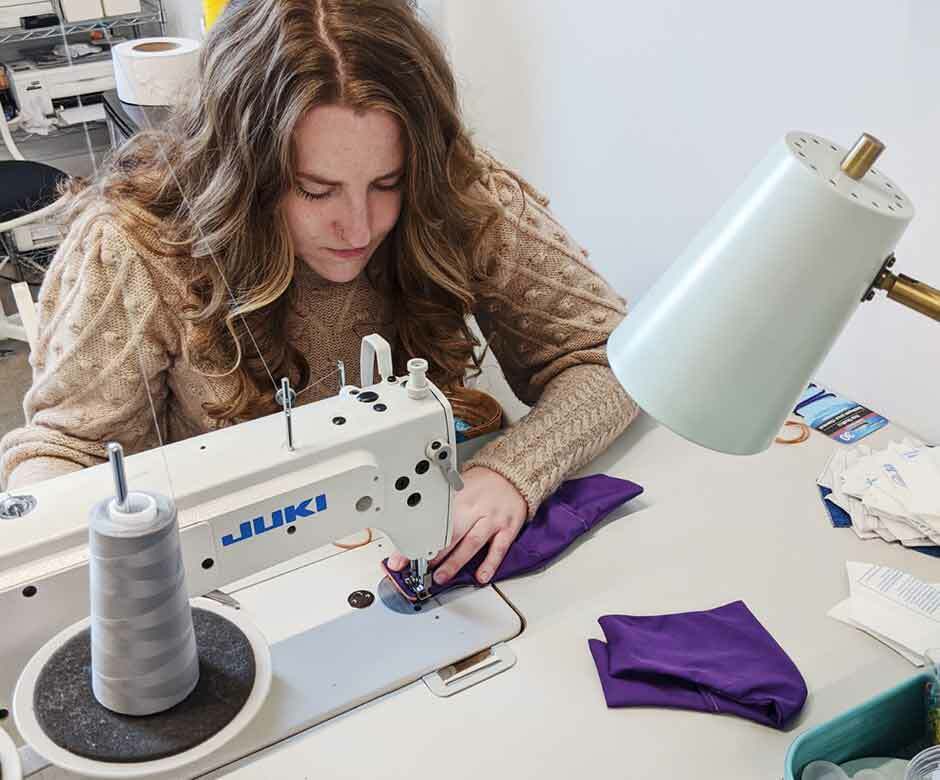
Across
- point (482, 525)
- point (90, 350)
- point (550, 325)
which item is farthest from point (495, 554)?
point (90, 350)

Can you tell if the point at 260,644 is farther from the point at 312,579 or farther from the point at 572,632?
the point at 572,632

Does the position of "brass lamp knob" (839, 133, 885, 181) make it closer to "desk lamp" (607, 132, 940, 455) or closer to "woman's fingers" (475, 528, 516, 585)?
"desk lamp" (607, 132, 940, 455)

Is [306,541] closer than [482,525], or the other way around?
[306,541]

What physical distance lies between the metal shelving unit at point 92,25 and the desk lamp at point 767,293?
2.42m

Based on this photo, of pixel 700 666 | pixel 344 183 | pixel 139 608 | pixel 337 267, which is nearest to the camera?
pixel 139 608

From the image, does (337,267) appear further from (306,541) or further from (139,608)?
(139,608)

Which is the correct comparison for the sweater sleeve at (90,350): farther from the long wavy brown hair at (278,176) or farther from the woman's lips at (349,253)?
the woman's lips at (349,253)

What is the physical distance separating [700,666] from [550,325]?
1.98ft

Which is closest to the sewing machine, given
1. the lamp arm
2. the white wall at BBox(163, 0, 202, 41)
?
the lamp arm

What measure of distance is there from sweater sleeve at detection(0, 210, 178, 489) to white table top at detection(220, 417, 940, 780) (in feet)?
1.58

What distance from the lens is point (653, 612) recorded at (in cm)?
108

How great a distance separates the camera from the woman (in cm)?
110

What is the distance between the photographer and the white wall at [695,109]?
1.34m

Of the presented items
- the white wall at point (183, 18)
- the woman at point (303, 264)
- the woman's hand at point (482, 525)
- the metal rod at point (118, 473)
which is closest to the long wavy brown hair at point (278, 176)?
the woman at point (303, 264)
